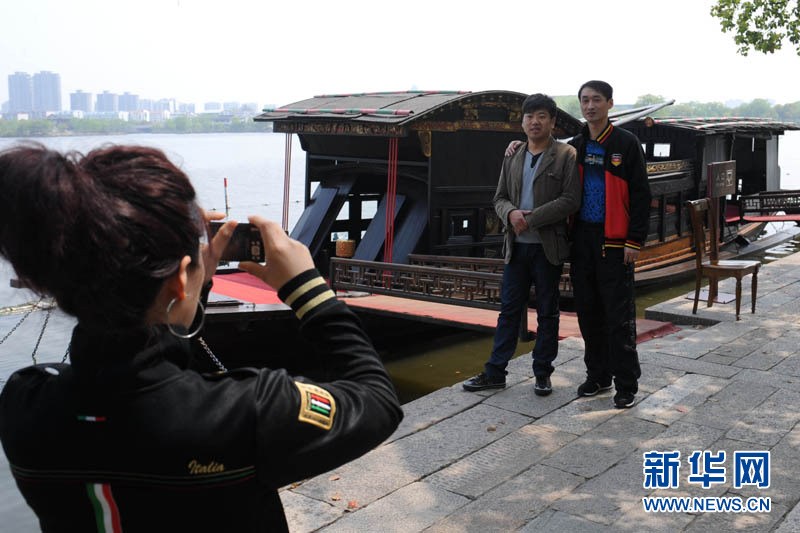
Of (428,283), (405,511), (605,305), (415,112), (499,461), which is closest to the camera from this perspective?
(405,511)

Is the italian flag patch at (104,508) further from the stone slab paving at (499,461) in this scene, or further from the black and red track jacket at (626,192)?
the black and red track jacket at (626,192)

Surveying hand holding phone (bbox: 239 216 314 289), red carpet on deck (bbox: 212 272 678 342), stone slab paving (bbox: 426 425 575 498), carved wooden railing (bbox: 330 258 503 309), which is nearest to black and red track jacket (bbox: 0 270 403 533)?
hand holding phone (bbox: 239 216 314 289)

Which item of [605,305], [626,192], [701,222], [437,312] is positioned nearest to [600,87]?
[626,192]

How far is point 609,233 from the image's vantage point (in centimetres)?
496

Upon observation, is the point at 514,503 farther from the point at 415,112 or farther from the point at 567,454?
the point at 415,112

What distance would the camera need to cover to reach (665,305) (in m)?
8.55

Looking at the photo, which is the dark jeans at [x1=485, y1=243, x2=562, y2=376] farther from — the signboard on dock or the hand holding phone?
the signboard on dock

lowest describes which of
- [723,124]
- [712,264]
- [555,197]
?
[712,264]

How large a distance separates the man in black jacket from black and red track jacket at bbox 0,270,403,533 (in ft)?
12.7

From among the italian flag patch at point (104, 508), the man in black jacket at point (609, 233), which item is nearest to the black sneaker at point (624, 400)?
the man in black jacket at point (609, 233)

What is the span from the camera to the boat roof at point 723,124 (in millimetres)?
14659

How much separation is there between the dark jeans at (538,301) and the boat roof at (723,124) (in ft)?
34.1

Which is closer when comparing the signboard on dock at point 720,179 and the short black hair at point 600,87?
the short black hair at point 600,87

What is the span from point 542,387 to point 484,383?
392 millimetres
